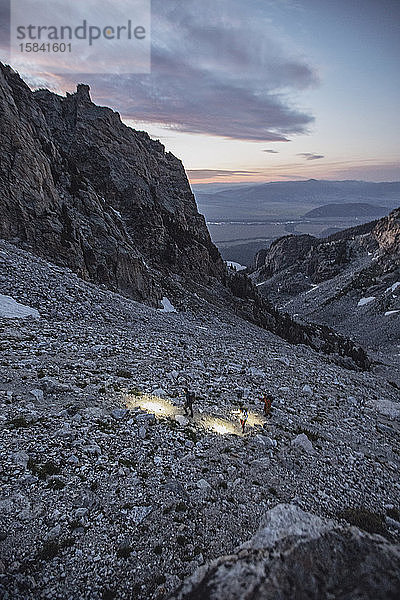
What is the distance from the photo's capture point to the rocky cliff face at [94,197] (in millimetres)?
32750

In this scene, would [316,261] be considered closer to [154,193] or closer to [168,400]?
[154,193]

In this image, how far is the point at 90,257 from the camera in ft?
126

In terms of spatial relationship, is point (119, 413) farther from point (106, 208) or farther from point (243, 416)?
point (106, 208)

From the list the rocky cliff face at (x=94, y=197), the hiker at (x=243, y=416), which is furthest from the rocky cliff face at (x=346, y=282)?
the hiker at (x=243, y=416)

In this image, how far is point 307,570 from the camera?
5.24 metres

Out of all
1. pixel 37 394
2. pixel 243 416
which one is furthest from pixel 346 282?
pixel 37 394

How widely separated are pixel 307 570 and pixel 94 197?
47.0 metres

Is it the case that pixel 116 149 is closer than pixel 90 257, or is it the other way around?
pixel 90 257

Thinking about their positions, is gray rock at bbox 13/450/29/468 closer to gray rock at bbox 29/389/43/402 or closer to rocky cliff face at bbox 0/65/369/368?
gray rock at bbox 29/389/43/402

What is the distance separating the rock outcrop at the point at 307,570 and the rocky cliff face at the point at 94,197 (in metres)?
31.9

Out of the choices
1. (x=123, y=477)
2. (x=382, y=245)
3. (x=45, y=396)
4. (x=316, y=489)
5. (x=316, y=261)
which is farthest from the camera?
(x=316, y=261)

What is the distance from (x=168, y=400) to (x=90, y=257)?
1082 inches

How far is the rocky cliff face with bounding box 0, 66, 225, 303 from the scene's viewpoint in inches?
1289

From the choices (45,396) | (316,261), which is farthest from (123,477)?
(316,261)
